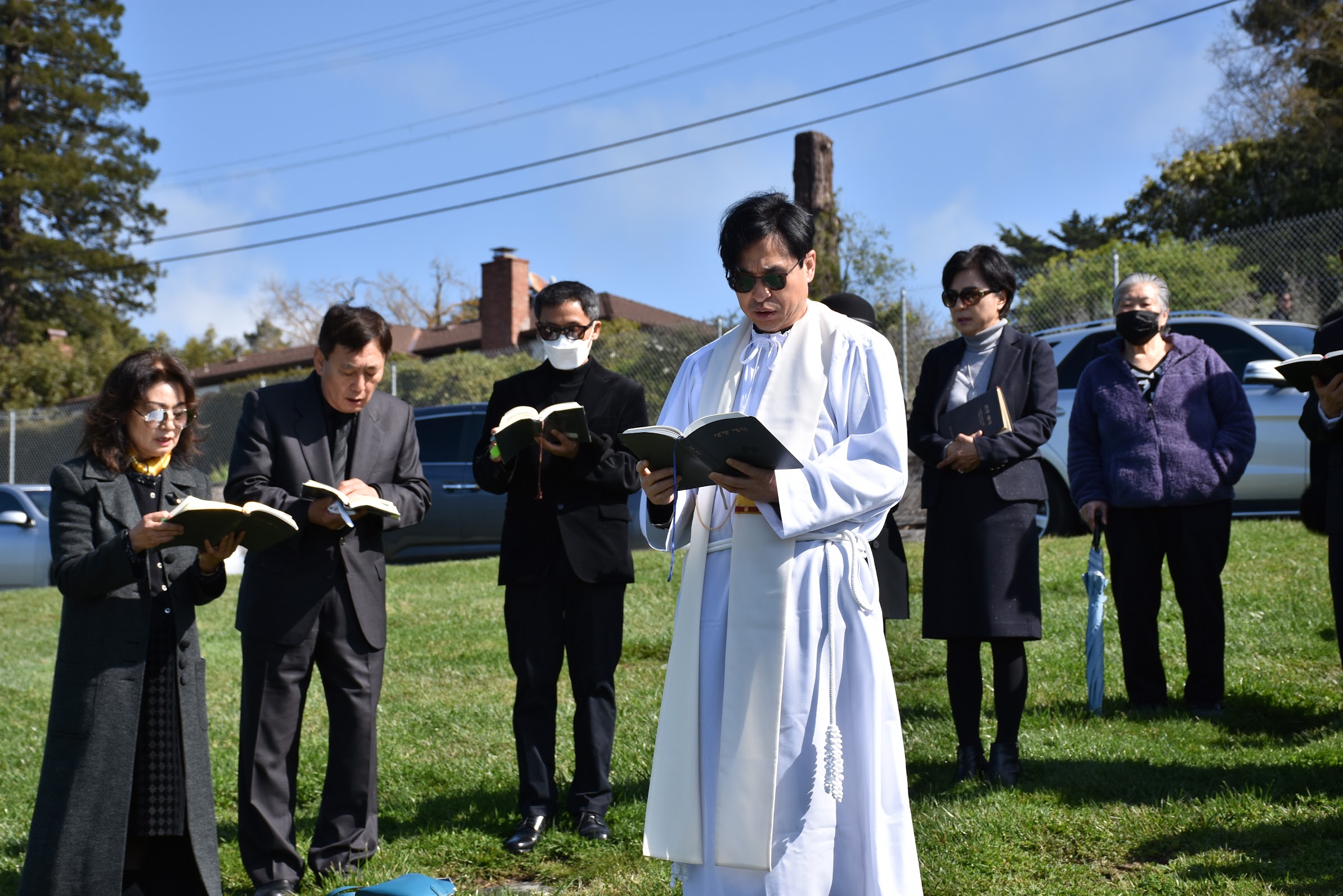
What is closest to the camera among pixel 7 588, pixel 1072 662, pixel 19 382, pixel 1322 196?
pixel 1072 662

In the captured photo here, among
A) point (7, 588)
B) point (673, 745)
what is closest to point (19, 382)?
point (7, 588)

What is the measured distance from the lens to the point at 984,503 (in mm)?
5148

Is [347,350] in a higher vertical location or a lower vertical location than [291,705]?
higher

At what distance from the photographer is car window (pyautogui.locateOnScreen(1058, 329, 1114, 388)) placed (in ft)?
33.9

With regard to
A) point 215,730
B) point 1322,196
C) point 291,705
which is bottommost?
point 215,730

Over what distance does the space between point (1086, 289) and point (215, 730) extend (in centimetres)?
1018

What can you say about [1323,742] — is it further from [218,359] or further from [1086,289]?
[218,359]

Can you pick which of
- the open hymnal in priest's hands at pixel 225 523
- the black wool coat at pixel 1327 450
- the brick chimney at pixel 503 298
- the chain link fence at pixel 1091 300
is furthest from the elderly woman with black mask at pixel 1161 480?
the brick chimney at pixel 503 298

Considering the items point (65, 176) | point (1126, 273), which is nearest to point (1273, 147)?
point (1126, 273)

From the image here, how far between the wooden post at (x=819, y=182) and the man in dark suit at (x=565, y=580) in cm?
760

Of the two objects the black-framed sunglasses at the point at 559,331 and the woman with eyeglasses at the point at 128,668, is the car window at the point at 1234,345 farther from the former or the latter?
the woman with eyeglasses at the point at 128,668

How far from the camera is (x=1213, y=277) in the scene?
13148mm

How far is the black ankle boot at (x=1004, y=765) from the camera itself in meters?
4.96

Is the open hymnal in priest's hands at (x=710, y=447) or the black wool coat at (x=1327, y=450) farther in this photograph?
the black wool coat at (x=1327, y=450)
